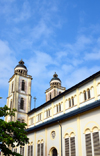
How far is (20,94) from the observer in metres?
52.2

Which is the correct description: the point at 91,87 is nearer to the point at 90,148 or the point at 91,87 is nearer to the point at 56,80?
the point at 90,148

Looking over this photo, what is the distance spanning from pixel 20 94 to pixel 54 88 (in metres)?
19.5

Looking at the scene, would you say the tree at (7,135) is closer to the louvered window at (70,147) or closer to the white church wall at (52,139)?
the louvered window at (70,147)

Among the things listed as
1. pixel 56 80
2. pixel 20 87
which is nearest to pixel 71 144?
pixel 20 87

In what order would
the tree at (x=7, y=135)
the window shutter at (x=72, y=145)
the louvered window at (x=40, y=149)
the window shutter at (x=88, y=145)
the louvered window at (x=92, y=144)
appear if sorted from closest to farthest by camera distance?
the tree at (x=7, y=135)
the louvered window at (x=92, y=144)
the window shutter at (x=88, y=145)
the window shutter at (x=72, y=145)
the louvered window at (x=40, y=149)

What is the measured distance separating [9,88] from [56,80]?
2175cm

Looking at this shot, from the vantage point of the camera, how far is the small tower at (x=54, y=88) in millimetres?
68956

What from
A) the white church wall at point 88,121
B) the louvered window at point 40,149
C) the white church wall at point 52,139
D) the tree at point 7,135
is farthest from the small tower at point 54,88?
the tree at point 7,135

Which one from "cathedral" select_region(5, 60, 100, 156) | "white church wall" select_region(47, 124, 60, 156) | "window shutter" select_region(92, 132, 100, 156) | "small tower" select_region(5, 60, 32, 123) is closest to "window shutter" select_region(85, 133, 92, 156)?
"cathedral" select_region(5, 60, 100, 156)

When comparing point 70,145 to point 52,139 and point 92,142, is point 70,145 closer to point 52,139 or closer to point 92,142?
point 92,142

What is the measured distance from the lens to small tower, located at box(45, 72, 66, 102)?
68956mm

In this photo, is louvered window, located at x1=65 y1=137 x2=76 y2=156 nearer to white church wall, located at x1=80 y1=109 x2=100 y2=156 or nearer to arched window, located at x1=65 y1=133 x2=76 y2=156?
arched window, located at x1=65 y1=133 x2=76 y2=156

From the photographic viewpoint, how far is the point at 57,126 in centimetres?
Result: 3120

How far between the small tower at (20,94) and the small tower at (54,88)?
50.4 ft
